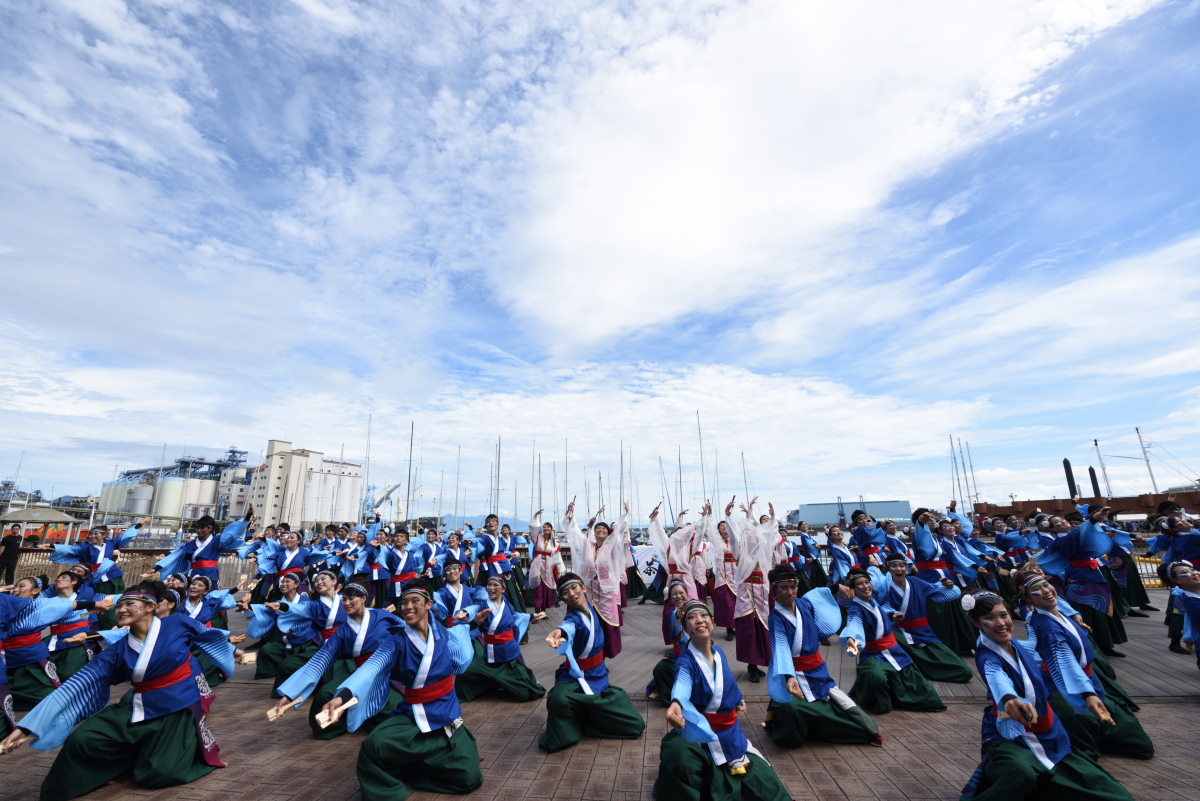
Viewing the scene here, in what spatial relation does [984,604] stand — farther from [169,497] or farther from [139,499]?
[139,499]

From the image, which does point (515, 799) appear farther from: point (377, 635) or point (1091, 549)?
point (1091, 549)

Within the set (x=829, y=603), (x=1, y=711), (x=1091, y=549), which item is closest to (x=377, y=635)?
(x=1, y=711)

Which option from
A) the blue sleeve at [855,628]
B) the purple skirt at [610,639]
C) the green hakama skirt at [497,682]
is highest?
the blue sleeve at [855,628]

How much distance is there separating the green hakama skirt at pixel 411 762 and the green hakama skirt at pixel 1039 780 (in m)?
3.73

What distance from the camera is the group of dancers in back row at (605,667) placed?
4098 millimetres

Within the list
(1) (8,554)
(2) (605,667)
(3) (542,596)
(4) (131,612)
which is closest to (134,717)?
(4) (131,612)

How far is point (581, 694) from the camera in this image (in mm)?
5656

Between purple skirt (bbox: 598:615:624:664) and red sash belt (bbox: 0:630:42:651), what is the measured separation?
22.8 ft

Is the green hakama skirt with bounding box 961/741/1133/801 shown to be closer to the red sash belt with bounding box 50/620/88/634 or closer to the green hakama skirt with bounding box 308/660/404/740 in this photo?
the green hakama skirt with bounding box 308/660/404/740

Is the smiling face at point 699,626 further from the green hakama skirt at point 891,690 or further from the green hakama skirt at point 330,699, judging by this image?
the green hakama skirt at point 330,699

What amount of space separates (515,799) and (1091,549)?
8.79 metres

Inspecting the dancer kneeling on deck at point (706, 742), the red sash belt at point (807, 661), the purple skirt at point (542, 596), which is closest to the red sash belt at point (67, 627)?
the purple skirt at point (542, 596)

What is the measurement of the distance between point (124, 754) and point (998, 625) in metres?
7.08

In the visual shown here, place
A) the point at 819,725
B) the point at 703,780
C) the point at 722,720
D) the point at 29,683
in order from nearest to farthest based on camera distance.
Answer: the point at 703,780, the point at 722,720, the point at 819,725, the point at 29,683
